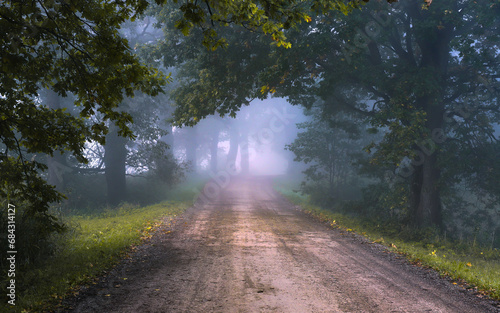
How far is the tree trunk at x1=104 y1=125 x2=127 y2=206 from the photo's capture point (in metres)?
23.2

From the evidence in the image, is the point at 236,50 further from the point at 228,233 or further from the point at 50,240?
the point at 50,240

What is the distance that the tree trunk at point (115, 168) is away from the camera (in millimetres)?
23188

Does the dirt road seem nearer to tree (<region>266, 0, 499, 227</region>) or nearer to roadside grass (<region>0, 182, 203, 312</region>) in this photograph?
roadside grass (<region>0, 182, 203, 312</region>)

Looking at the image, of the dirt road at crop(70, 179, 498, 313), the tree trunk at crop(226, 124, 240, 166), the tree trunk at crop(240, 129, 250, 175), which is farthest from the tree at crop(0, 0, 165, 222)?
the tree trunk at crop(240, 129, 250, 175)

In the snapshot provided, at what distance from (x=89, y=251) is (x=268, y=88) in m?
8.73

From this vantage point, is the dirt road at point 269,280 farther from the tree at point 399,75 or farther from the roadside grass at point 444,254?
the tree at point 399,75

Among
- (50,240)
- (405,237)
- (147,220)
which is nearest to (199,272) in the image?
(50,240)

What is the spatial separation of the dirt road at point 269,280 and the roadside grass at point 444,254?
443 mm

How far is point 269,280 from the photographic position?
20.5 ft

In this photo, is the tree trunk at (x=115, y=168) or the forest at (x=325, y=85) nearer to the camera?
the forest at (x=325, y=85)

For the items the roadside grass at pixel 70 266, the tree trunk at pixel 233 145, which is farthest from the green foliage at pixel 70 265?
the tree trunk at pixel 233 145

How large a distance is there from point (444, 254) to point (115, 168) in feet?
66.7

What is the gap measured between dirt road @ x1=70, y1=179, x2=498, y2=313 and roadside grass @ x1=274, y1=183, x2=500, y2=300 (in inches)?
17.4

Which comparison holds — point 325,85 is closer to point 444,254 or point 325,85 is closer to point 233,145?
point 444,254
